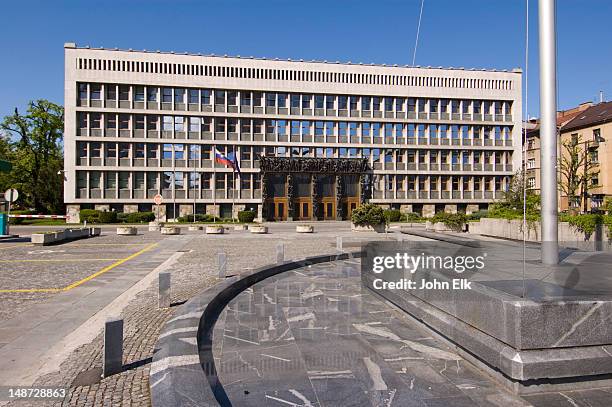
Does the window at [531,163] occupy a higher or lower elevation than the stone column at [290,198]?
higher

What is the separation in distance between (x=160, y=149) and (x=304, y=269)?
44.9 m

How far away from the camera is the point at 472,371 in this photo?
470 centimetres

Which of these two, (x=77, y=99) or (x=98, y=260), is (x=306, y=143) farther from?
(x=98, y=260)

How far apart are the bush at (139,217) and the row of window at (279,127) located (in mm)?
11703

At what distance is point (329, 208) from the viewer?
5581 centimetres

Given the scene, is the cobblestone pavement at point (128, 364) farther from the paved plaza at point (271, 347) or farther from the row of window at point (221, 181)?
the row of window at point (221, 181)

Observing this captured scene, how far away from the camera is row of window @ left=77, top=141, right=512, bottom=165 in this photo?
168 feet

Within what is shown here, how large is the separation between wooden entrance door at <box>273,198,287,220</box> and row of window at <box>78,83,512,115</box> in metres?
13.5

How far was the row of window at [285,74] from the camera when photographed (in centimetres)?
5112

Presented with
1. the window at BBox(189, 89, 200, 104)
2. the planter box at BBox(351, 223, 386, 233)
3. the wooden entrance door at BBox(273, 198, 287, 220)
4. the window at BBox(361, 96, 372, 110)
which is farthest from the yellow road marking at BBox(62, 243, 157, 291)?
the window at BBox(361, 96, 372, 110)

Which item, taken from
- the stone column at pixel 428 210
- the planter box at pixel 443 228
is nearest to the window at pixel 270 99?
the stone column at pixel 428 210

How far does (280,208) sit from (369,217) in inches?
991

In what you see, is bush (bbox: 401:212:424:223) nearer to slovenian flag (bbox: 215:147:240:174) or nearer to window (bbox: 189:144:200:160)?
slovenian flag (bbox: 215:147:240:174)

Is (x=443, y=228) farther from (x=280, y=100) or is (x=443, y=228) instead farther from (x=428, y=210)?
(x=280, y=100)
